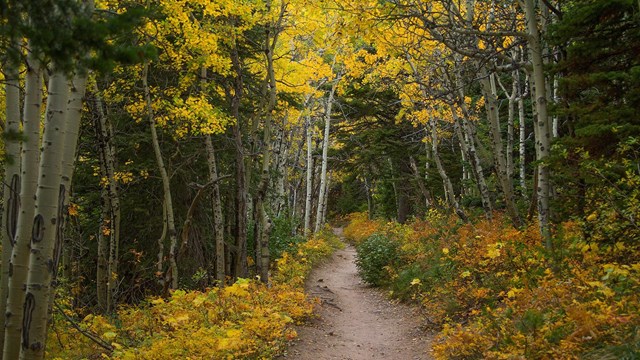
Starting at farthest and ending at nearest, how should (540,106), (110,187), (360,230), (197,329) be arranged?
(360,230) → (110,187) → (540,106) → (197,329)

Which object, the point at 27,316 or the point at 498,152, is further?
the point at 498,152

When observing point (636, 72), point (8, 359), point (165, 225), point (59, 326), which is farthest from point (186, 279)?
point (636, 72)

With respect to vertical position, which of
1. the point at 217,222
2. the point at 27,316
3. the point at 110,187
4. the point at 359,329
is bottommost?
the point at 359,329

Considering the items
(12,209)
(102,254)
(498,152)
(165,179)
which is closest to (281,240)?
(102,254)

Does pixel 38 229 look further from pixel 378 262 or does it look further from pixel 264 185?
pixel 378 262

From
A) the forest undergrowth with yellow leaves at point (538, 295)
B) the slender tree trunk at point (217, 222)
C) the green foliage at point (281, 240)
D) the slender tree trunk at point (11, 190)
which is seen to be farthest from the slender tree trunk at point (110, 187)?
the green foliage at point (281, 240)

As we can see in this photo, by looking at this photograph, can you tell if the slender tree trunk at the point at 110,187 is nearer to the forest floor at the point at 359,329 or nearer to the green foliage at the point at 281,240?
the forest floor at the point at 359,329

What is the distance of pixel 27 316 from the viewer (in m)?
4.91

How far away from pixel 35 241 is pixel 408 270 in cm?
875

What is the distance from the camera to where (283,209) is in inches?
962

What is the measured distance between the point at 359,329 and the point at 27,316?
6.12m

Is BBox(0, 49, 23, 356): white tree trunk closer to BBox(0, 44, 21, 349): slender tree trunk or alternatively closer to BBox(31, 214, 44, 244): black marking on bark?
BBox(0, 44, 21, 349): slender tree trunk

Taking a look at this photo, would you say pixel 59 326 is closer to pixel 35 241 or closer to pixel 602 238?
pixel 35 241

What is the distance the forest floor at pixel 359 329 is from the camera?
25.0 ft
